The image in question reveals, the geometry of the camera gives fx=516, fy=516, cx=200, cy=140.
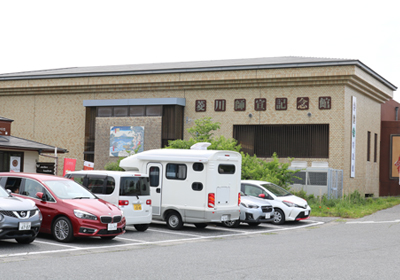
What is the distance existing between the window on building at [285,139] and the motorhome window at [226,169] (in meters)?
15.3

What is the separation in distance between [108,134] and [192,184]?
19.9 m

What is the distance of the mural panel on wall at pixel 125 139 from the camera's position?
34000mm

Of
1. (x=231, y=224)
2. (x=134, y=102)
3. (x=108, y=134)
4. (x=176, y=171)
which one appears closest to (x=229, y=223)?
(x=231, y=224)

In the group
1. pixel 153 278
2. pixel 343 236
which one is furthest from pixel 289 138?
pixel 153 278

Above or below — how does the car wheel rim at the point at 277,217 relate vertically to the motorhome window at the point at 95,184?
Result: below

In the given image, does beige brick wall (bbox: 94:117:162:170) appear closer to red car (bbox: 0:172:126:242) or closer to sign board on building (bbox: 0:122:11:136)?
sign board on building (bbox: 0:122:11:136)

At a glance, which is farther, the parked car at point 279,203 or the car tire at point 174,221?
the parked car at point 279,203

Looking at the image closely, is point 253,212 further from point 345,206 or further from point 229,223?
point 345,206

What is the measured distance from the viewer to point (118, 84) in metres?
35.1

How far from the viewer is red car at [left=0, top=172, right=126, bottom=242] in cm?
1232

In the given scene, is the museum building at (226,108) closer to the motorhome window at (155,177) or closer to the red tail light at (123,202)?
the motorhome window at (155,177)

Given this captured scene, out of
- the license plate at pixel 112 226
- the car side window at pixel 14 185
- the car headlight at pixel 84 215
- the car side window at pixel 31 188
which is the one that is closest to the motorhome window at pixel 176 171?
the license plate at pixel 112 226

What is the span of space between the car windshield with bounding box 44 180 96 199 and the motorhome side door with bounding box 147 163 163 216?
125 inches

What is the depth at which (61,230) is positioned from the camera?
1251 centimetres
